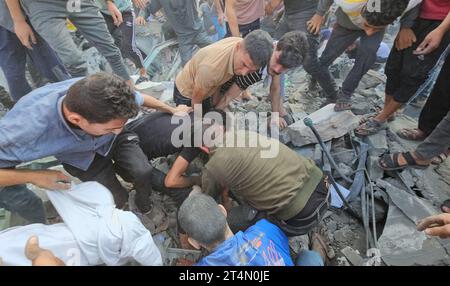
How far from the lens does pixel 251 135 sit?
2271mm

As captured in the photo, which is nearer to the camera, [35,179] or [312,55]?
[35,179]

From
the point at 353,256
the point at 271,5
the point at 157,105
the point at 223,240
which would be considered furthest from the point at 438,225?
the point at 271,5

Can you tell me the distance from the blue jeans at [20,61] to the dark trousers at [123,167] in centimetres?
152

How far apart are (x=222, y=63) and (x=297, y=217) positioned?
138cm

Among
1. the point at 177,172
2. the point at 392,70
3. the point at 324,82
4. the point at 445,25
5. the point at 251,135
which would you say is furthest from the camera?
the point at 324,82

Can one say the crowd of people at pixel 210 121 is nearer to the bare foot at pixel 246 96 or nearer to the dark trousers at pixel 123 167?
the dark trousers at pixel 123 167

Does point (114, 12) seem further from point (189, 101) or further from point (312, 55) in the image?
point (312, 55)

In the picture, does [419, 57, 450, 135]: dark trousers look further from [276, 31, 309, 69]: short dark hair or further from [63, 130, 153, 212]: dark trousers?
[63, 130, 153, 212]: dark trousers

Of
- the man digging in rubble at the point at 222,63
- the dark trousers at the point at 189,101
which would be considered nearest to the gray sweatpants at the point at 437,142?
the man digging in rubble at the point at 222,63

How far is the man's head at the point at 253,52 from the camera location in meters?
2.45

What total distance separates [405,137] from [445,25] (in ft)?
4.01

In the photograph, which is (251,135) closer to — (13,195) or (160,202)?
(160,202)

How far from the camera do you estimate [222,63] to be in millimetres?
2621
